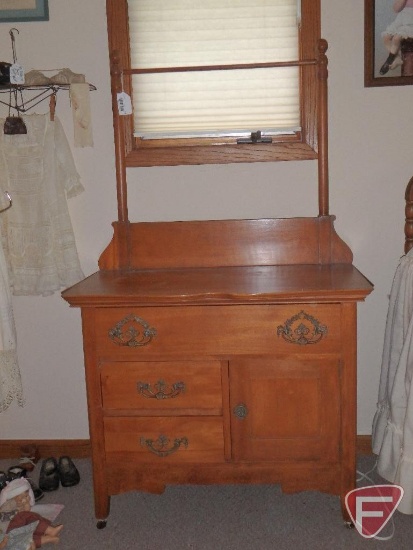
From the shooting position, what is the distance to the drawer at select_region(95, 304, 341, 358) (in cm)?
186

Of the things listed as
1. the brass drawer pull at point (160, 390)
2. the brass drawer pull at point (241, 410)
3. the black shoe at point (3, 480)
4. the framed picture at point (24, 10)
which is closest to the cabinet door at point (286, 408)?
the brass drawer pull at point (241, 410)

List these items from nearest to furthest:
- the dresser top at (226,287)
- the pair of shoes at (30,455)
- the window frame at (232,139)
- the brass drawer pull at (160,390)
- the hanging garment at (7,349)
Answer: the dresser top at (226,287) < the brass drawer pull at (160,390) < the hanging garment at (7,349) < the window frame at (232,139) < the pair of shoes at (30,455)

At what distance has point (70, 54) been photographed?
2.40 m

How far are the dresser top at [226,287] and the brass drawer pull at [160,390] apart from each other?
0.29 m

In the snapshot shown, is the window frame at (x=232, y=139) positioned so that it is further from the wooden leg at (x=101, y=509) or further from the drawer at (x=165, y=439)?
the wooden leg at (x=101, y=509)

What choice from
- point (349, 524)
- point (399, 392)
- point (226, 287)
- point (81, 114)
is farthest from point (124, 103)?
point (349, 524)

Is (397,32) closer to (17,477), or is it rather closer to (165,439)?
(165,439)

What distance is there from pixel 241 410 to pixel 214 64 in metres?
1.47

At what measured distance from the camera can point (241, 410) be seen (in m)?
1.92

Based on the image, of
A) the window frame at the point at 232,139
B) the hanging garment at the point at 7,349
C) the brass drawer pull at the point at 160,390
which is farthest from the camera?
the window frame at the point at 232,139

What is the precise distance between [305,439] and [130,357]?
2.20 ft

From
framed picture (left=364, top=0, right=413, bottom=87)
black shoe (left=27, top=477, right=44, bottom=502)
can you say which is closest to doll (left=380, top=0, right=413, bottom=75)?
framed picture (left=364, top=0, right=413, bottom=87)

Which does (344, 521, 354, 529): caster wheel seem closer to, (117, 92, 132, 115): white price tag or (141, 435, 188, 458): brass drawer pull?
(141, 435, 188, 458): brass drawer pull

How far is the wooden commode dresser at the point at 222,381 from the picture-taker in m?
1.86
